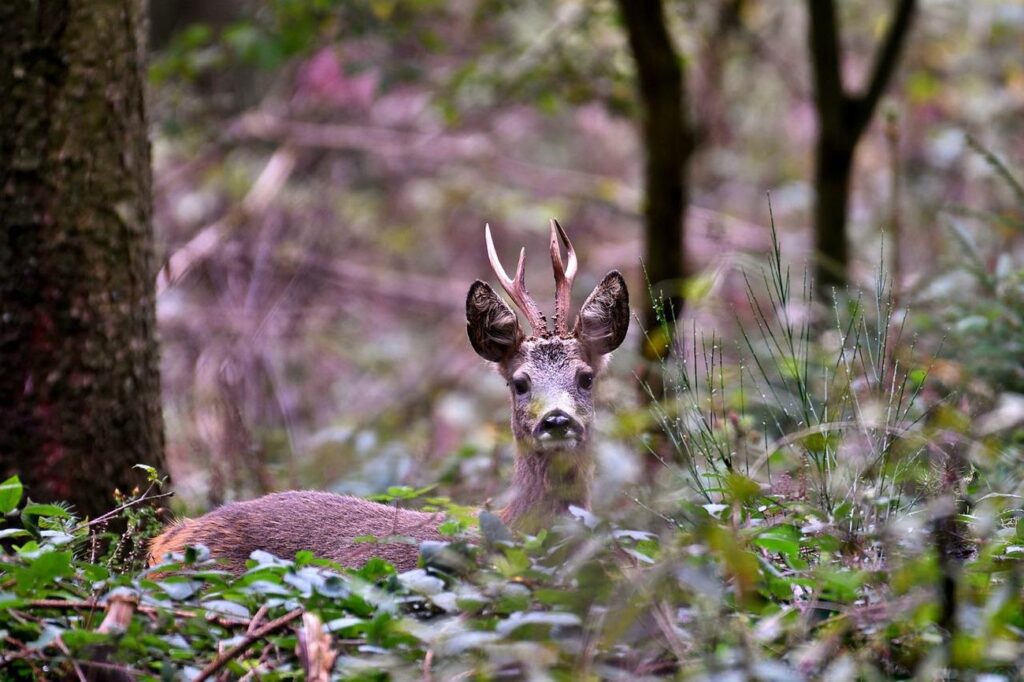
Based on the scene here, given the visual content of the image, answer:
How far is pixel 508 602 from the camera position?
293 cm

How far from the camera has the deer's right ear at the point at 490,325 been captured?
5012 millimetres

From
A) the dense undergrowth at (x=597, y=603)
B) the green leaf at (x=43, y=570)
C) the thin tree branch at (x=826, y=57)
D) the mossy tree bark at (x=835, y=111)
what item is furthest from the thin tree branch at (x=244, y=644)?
the thin tree branch at (x=826, y=57)

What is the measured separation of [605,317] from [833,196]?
10.1 ft

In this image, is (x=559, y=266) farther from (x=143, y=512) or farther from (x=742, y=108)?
(x=742, y=108)

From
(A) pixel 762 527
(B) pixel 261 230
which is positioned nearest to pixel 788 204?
(B) pixel 261 230

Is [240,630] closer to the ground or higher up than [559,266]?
closer to the ground

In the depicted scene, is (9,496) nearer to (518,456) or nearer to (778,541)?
(778,541)

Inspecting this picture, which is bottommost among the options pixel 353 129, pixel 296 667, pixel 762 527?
pixel 296 667

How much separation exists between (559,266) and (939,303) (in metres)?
2.57

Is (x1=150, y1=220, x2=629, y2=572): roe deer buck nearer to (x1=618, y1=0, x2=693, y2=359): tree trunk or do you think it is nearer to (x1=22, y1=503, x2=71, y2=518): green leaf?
(x1=22, y1=503, x2=71, y2=518): green leaf

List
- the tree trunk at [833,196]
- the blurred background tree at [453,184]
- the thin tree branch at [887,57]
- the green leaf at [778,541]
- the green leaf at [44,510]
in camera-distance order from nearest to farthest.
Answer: the green leaf at [778,541] → the green leaf at [44,510] → the blurred background tree at [453,184] → the thin tree branch at [887,57] → the tree trunk at [833,196]

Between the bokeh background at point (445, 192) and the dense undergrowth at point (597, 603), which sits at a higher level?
the bokeh background at point (445, 192)

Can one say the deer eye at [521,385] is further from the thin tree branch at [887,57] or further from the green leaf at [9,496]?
the thin tree branch at [887,57]

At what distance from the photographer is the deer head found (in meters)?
4.71
